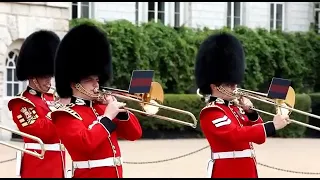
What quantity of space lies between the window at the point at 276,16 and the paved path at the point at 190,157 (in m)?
5.25

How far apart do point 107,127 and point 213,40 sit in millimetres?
1292

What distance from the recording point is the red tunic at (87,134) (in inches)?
152

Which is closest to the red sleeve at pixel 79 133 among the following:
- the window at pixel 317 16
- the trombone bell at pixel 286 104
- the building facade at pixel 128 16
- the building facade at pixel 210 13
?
the trombone bell at pixel 286 104

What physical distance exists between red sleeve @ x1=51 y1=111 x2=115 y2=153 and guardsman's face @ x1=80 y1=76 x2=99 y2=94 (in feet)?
0.67

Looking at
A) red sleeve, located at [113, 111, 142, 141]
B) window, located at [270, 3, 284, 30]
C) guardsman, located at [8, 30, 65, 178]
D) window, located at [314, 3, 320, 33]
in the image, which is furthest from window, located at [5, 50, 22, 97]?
window, located at [314, 3, 320, 33]

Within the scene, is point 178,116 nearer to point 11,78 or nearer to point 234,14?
point 11,78

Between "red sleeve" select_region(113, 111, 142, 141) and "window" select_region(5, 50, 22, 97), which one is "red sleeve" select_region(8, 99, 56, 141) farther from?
"window" select_region(5, 50, 22, 97)

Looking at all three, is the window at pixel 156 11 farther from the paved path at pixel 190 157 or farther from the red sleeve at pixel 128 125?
the red sleeve at pixel 128 125

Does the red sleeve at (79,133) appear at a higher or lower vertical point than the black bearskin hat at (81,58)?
lower

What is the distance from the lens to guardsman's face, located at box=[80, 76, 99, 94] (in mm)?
4086

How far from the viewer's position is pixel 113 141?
4066 millimetres

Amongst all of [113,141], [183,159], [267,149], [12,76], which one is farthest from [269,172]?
[12,76]

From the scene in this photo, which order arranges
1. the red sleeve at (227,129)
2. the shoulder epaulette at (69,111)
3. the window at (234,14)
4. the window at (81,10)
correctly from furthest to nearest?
1. the window at (234,14)
2. the window at (81,10)
3. the red sleeve at (227,129)
4. the shoulder epaulette at (69,111)

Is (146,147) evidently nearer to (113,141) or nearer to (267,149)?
(267,149)
